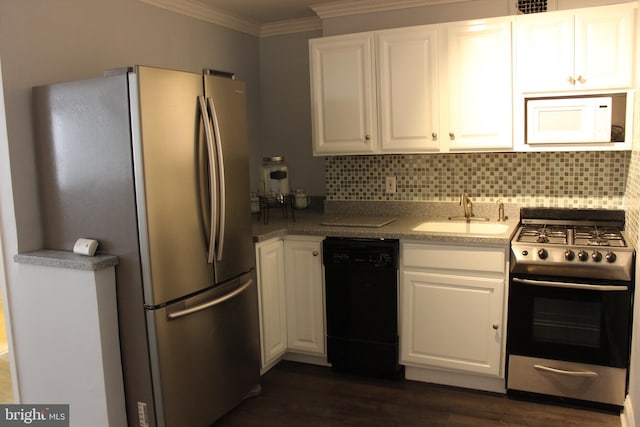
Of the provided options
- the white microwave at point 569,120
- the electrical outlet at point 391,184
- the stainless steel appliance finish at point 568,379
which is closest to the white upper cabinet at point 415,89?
the white microwave at point 569,120

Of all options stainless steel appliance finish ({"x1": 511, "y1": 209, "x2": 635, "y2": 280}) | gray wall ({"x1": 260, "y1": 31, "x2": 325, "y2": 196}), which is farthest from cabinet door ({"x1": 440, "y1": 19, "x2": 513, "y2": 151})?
gray wall ({"x1": 260, "y1": 31, "x2": 325, "y2": 196})

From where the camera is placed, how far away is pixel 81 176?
2.42 meters

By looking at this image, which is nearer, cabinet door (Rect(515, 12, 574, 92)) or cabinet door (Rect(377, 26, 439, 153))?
cabinet door (Rect(515, 12, 574, 92))

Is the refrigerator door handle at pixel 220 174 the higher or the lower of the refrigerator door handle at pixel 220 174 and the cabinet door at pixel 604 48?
the lower

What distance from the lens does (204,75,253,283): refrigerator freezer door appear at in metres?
2.60

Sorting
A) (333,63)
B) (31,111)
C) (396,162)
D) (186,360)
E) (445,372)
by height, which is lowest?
(445,372)

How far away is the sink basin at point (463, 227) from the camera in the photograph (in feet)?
→ 10.3

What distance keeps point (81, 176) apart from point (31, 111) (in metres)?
0.43

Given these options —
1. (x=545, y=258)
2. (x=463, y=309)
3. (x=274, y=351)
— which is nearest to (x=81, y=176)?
(x=274, y=351)

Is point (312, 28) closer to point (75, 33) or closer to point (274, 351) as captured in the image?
point (75, 33)

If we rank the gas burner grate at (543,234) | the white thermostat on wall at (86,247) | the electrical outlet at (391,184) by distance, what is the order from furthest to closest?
the electrical outlet at (391,184) → the gas burner grate at (543,234) → the white thermostat on wall at (86,247)

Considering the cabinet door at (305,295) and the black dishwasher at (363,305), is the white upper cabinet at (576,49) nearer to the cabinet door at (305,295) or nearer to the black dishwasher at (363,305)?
the black dishwasher at (363,305)

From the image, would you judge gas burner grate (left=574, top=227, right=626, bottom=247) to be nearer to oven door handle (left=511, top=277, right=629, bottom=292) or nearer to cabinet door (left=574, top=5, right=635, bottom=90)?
oven door handle (left=511, top=277, right=629, bottom=292)

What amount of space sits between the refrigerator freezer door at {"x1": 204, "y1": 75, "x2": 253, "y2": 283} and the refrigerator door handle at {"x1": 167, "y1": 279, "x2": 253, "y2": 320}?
0.08 meters
